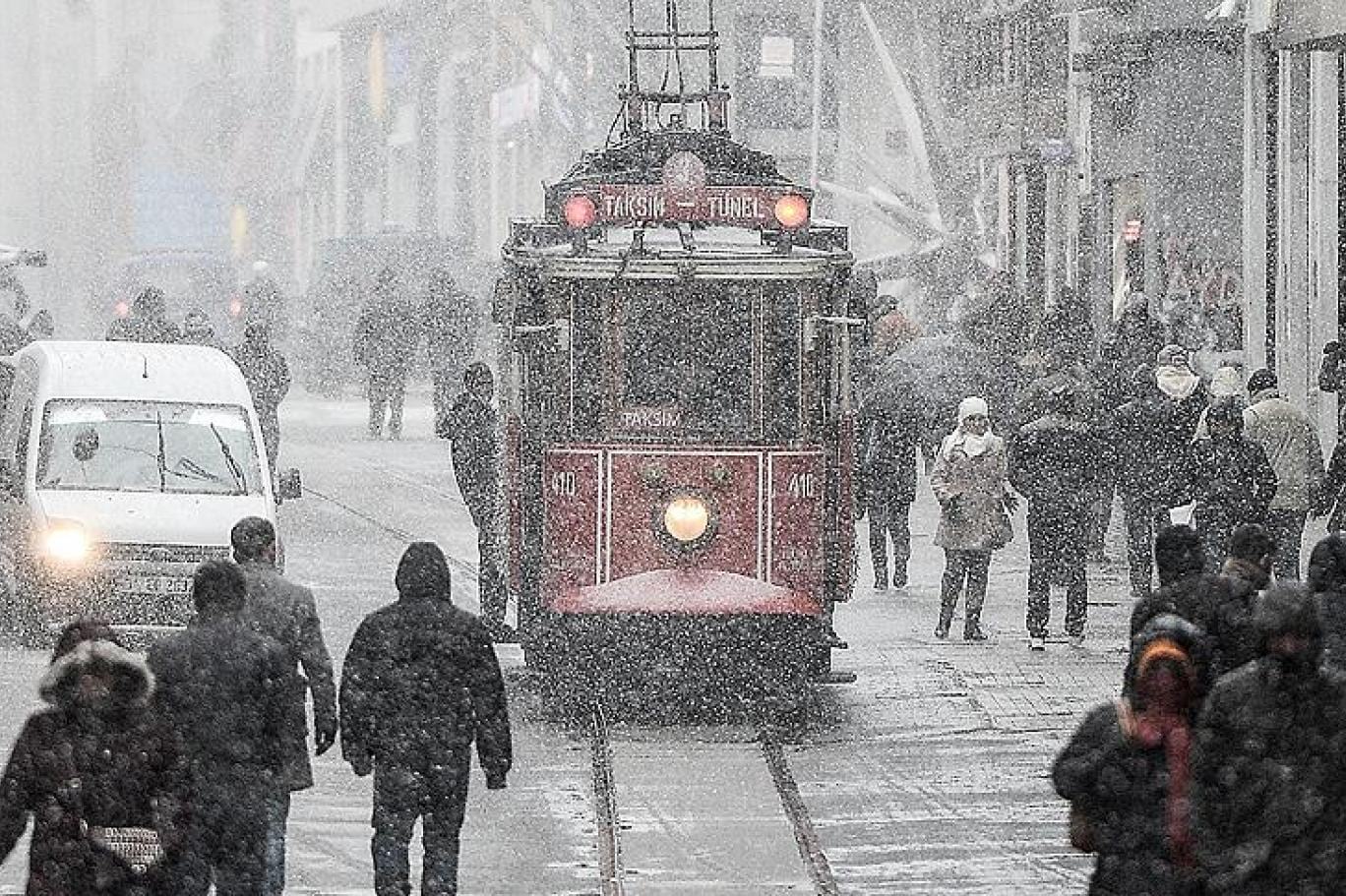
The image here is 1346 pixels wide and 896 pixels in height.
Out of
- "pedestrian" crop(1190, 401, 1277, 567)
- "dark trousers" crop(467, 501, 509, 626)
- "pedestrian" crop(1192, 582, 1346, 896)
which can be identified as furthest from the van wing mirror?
"pedestrian" crop(1192, 582, 1346, 896)

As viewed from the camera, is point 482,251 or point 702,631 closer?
point 702,631

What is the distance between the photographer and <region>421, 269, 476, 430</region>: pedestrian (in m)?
39.8

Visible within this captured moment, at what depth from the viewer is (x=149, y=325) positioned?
106 feet

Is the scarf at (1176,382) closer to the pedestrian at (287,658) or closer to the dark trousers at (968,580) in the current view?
the dark trousers at (968,580)

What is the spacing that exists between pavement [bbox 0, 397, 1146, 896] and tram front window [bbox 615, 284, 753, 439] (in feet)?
5.46

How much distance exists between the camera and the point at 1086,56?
3831 cm

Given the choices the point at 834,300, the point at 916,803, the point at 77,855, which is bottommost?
the point at 916,803

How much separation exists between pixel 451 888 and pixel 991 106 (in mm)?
37154

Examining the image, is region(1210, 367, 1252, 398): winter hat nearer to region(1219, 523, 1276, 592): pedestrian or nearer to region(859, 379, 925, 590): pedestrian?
region(859, 379, 925, 590): pedestrian

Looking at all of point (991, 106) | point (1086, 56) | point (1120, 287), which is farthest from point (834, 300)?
point (991, 106)

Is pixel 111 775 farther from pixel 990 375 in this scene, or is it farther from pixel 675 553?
pixel 990 375

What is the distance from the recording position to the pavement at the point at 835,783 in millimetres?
14055

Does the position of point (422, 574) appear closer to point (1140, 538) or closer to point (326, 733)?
point (326, 733)

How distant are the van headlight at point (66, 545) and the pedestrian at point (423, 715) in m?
8.64
